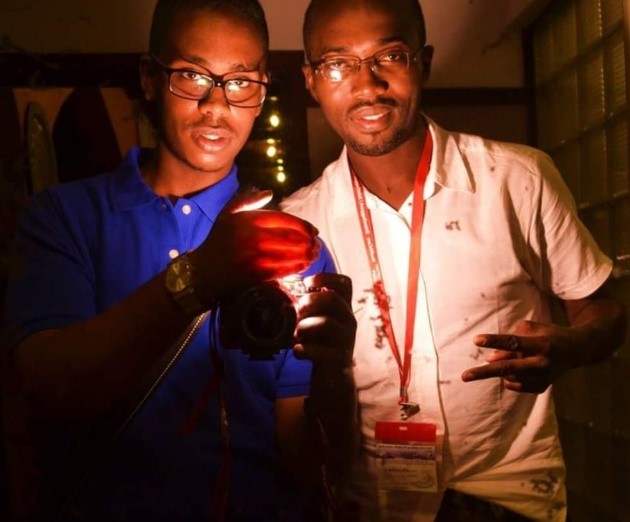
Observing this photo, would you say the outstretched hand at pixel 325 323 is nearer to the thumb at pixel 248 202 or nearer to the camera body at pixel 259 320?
the camera body at pixel 259 320

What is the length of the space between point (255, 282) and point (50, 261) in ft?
1.15

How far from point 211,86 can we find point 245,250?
379 mm

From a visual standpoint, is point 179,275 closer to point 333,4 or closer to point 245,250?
point 245,250

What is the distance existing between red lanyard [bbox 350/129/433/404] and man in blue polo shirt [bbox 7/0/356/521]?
0.15 m

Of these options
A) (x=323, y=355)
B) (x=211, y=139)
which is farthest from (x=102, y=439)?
(x=211, y=139)

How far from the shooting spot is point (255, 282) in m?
0.98

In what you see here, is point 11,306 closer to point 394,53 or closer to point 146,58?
point 146,58

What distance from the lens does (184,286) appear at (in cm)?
96

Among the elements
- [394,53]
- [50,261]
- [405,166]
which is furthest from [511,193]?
[50,261]

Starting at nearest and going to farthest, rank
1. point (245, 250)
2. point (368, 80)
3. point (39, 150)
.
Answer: point (245, 250) < point (368, 80) < point (39, 150)

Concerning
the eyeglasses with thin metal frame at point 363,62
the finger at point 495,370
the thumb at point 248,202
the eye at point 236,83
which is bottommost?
the finger at point 495,370

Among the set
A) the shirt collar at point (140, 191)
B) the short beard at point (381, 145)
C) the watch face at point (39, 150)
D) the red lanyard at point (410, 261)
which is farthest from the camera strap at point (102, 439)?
the watch face at point (39, 150)

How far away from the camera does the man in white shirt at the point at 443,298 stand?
136 centimetres

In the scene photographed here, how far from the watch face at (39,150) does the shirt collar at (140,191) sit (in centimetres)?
63
